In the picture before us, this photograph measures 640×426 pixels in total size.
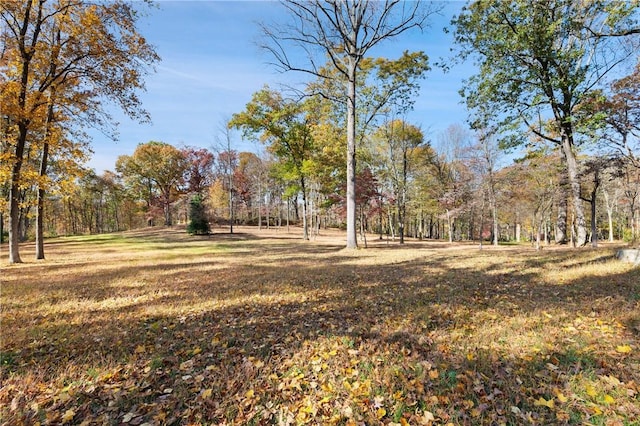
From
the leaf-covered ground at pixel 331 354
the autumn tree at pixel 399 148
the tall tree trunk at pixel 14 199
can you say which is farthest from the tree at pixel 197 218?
the leaf-covered ground at pixel 331 354

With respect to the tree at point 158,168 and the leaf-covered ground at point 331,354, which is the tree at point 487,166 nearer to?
the leaf-covered ground at point 331,354

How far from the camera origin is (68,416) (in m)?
2.30

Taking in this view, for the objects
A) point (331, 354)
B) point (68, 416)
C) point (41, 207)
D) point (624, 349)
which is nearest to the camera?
point (68, 416)

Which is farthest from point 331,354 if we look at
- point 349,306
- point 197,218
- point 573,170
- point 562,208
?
point 197,218

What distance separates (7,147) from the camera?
12797 mm

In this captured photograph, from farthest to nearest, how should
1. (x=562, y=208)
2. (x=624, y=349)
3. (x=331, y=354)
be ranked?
(x=562, y=208) → (x=331, y=354) → (x=624, y=349)

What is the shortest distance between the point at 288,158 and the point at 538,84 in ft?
52.2

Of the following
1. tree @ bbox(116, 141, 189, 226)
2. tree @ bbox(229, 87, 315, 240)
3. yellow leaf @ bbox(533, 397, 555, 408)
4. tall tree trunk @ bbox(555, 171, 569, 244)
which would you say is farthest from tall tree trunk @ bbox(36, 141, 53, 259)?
tree @ bbox(116, 141, 189, 226)

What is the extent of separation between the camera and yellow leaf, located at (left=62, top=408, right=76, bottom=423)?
227 cm

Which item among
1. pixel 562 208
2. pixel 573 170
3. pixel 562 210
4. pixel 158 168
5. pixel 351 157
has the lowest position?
pixel 562 210

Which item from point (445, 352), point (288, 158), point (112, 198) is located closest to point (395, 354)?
point (445, 352)

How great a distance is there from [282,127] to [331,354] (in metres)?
20.5

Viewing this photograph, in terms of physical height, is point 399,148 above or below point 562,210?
above

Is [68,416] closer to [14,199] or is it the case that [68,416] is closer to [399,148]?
[14,199]
